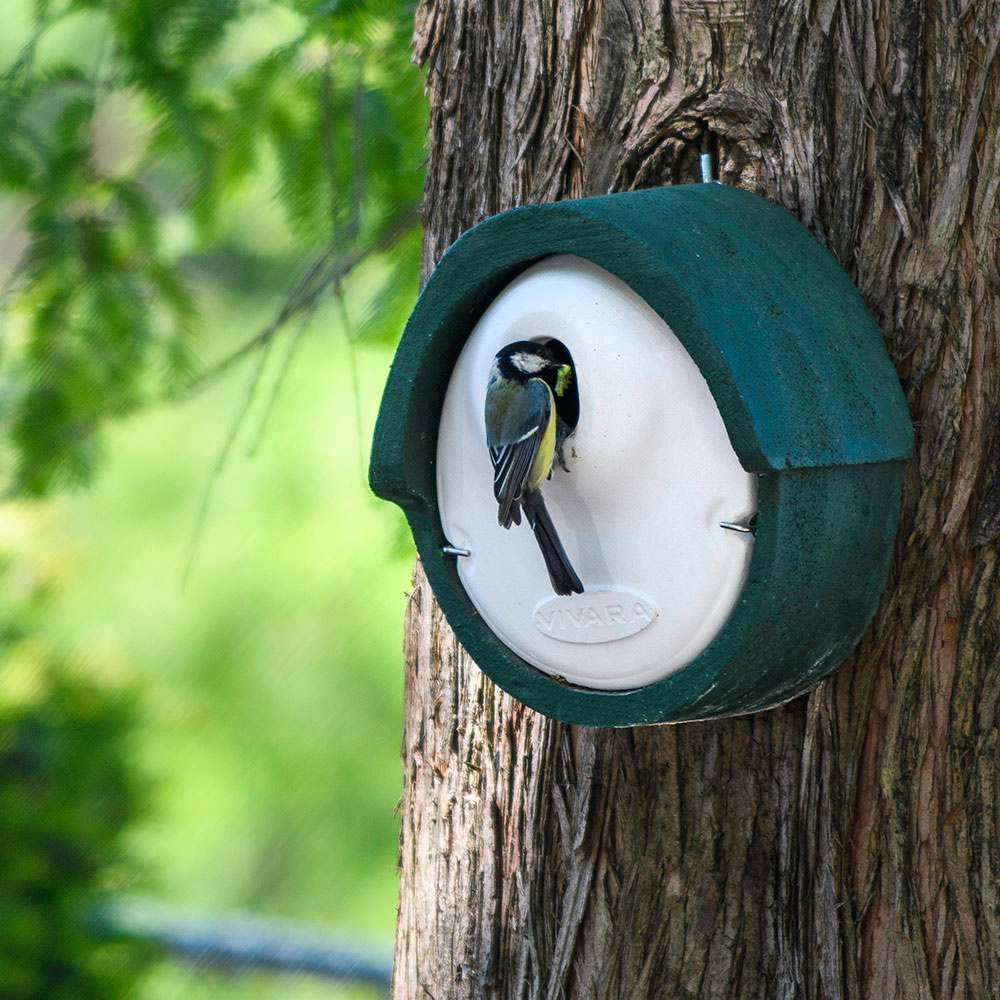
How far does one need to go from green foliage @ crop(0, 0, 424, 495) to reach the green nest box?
1.08m

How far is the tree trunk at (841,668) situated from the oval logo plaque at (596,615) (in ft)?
0.77

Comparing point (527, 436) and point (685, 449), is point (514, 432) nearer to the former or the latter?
point (527, 436)

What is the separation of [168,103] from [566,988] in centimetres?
179

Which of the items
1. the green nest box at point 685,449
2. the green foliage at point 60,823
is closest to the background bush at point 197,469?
the green foliage at point 60,823

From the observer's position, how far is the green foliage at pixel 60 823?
1.97 m

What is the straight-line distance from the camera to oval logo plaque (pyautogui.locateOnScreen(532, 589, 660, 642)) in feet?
3.51

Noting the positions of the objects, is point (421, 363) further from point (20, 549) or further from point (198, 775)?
point (198, 775)

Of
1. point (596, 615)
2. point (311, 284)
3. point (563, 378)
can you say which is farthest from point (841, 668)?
point (311, 284)

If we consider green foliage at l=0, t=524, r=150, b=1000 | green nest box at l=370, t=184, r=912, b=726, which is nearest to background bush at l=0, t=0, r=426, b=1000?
green foliage at l=0, t=524, r=150, b=1000

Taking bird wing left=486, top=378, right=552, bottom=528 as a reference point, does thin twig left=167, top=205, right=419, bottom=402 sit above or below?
above

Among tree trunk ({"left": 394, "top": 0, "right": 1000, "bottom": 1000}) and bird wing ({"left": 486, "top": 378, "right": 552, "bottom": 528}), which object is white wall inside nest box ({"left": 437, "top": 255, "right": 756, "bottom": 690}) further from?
tree trunk ({"left": 394, "top": 0, "right": 1000, "bottom": 1000})

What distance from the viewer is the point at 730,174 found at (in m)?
1.24

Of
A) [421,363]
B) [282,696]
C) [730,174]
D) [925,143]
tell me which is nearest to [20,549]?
[282,696]

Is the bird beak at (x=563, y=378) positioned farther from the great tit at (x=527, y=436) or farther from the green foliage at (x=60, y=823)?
the green foliage at (x=60, y=823)
